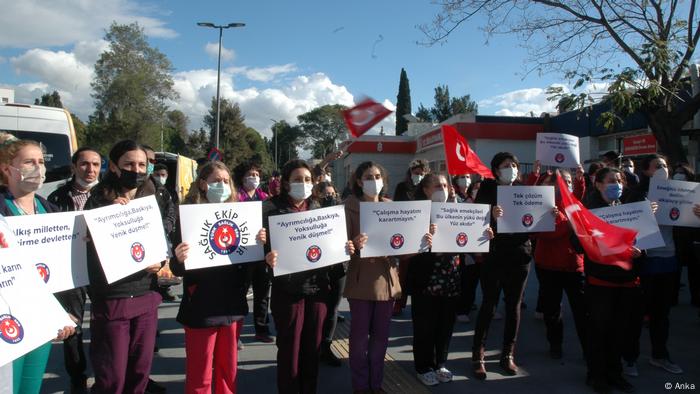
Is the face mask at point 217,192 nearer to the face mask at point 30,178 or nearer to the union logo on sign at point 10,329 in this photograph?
the face mask at point 30,178

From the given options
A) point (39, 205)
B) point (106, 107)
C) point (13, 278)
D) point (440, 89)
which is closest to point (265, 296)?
point (39, 205)

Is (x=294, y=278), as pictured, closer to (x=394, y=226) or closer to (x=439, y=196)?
(x=394, y=226)

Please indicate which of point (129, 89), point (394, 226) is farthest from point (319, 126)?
point (394, 226)

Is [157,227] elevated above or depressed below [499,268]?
above

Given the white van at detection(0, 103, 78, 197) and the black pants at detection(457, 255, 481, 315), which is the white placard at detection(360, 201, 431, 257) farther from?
the white van at detection(0, 103, 78, 197)

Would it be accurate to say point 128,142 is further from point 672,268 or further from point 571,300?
point 672,268

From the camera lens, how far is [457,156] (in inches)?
217

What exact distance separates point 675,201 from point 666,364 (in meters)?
1.59

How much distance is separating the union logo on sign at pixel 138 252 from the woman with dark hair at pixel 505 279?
9.78 feet

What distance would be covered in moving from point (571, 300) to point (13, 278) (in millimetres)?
4661

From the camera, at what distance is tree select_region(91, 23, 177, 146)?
128 feet

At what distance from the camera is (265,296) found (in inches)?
218

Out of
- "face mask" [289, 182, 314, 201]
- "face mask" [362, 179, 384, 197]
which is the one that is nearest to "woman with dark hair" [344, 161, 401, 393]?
"face mask" [362, 179, 384, 197]

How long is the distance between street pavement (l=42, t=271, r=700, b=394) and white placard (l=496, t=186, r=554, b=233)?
140 cm
